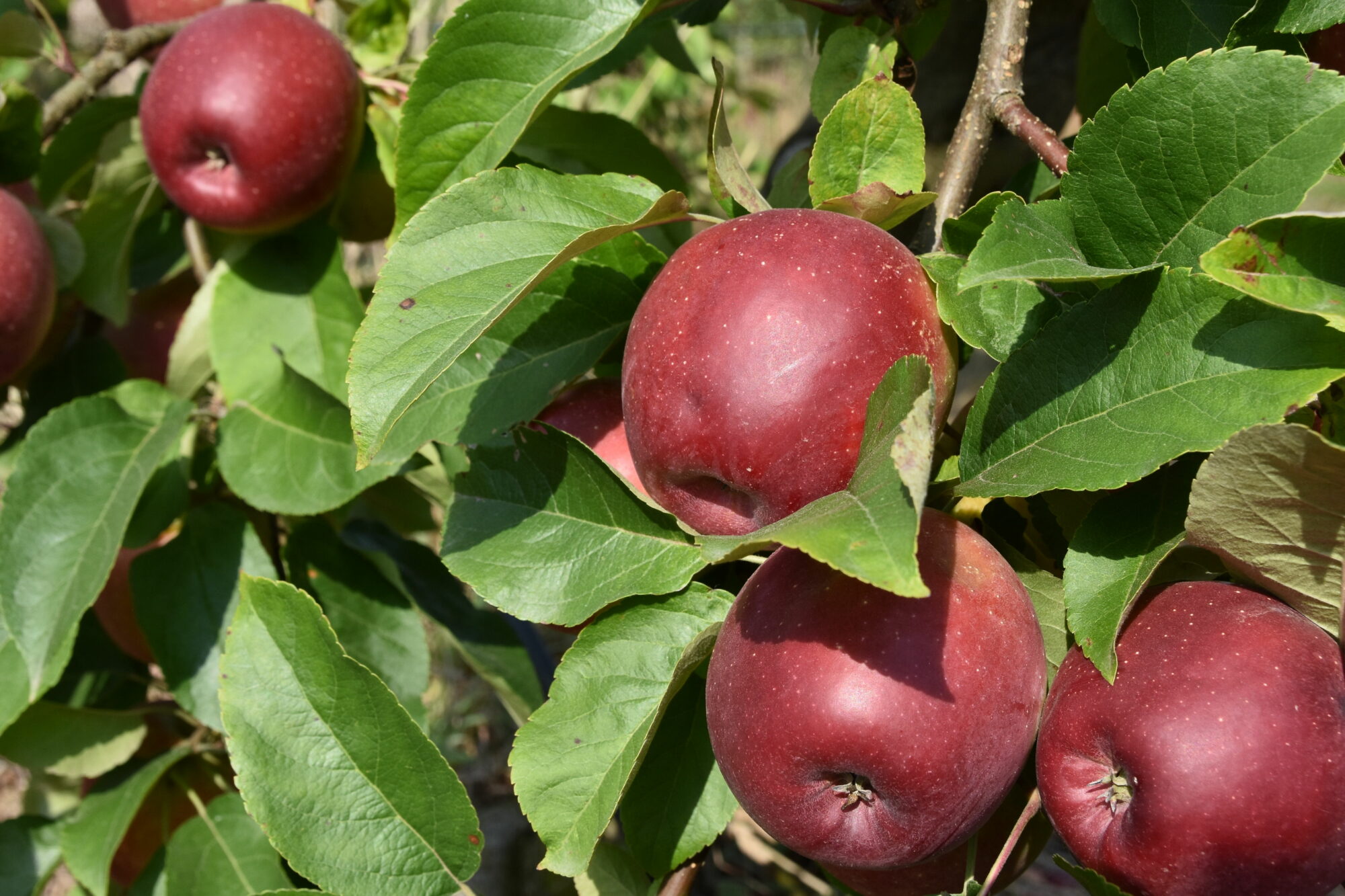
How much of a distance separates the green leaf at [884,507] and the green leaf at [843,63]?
410 mm

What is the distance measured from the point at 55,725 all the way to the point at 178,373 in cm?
42

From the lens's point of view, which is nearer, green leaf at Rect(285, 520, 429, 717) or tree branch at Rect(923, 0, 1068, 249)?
tree branch at Rect(923, 0, 1068, 249)

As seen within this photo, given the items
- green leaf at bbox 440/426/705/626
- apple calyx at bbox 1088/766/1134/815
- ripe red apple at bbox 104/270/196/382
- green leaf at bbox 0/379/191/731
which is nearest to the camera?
apple calyx at bbox 1088/766/1134/815

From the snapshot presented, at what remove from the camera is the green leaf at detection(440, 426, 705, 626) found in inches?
27.4

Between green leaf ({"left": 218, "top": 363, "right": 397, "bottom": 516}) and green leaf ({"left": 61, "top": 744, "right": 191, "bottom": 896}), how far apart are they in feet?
1.28

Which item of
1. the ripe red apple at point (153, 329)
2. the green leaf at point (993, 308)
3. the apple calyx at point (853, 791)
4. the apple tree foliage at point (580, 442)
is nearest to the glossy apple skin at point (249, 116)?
the apple tree foliage at point (580, 442)

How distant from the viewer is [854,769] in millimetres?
576

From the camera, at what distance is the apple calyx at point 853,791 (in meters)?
0.59

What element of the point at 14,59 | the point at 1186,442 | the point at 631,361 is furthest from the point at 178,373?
the point at 1186,442

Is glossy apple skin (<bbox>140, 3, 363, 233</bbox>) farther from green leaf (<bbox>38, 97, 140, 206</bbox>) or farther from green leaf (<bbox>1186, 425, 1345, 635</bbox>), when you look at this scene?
green leaf (<bbox>1186, 425, 1345, 635</bbox>)

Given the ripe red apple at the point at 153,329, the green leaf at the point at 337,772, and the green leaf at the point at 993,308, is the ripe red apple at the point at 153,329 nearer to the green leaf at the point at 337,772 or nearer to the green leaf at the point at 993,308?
the green leaf at the point at 337,772

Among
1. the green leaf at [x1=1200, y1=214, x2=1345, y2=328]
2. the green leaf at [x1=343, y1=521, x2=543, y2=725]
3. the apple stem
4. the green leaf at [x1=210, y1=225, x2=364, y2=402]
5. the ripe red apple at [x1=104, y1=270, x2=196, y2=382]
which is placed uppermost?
the green leaf at [x1=1200, y1=214, x2=1345, y2=328]

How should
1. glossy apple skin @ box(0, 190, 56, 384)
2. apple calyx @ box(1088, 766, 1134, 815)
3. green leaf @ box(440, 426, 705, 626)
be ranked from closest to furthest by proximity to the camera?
apple calyx @ box(1088, 766, 1134, 815), green leaf @ box(440, 426, 705, 626), glossy apple skin @ box(0, 190, 56, 384)

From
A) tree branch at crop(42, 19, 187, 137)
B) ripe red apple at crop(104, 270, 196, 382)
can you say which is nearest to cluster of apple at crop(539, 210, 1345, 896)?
tree branch at crop(42, 19, 187, 137)
